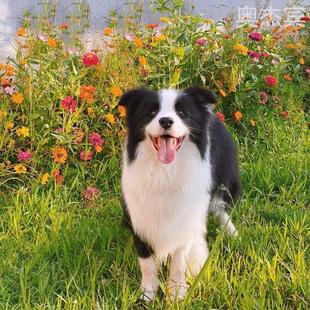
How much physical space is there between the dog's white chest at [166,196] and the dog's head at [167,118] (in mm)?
57

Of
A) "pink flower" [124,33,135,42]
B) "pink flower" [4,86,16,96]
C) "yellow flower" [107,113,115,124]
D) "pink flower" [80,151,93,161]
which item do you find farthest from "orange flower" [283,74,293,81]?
"pink flower" [4,86,16,96]

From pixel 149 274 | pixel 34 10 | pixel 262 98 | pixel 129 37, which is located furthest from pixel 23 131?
pixel 34 10

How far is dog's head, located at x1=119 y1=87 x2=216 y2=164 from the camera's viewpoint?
207 centimetres

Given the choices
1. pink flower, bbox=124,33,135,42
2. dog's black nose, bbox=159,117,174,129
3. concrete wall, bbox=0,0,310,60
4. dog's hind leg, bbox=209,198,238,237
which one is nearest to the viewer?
dog's black nose, bbox=159,117,174,129

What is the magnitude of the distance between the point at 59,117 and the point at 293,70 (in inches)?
103

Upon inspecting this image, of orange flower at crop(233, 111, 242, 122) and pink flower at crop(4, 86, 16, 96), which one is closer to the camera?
pink flower at crop(4, 86, 16, 96)

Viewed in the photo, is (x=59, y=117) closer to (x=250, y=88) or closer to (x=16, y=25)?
(x=250, y=88)

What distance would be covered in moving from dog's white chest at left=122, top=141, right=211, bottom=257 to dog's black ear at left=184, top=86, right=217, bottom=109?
0.23m

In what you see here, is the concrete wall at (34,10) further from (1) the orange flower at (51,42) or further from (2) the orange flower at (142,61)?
(1) the orange flower at (51,42)

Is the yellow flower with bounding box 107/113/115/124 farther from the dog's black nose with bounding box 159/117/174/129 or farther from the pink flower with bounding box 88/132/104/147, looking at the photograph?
the dog's black nose with bounding box 159/117/174/129

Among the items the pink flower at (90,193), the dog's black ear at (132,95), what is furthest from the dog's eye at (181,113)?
the pink flower at (90,193)

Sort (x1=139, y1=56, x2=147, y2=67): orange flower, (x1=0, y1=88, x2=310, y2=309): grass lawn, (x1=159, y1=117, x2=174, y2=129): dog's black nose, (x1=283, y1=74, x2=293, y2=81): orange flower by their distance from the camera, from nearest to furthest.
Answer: (x1=159, y1=117, x2=174, y2=129): dog's black nose
(x1=0, y1=88, x2=310, y2=309): grass lawn
(x1=139, y1=56, x2=147, y2=67): orange flower
(x1=283, y1=74, x2=293, y2=81): orange flower

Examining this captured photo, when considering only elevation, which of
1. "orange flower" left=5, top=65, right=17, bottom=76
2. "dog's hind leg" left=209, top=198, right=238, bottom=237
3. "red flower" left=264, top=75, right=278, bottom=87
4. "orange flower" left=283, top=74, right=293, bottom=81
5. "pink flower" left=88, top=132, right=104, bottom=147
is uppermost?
"orange flower" left=5, top=65, right=17, bottom=76

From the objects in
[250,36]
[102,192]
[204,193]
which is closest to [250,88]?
[250,36]
